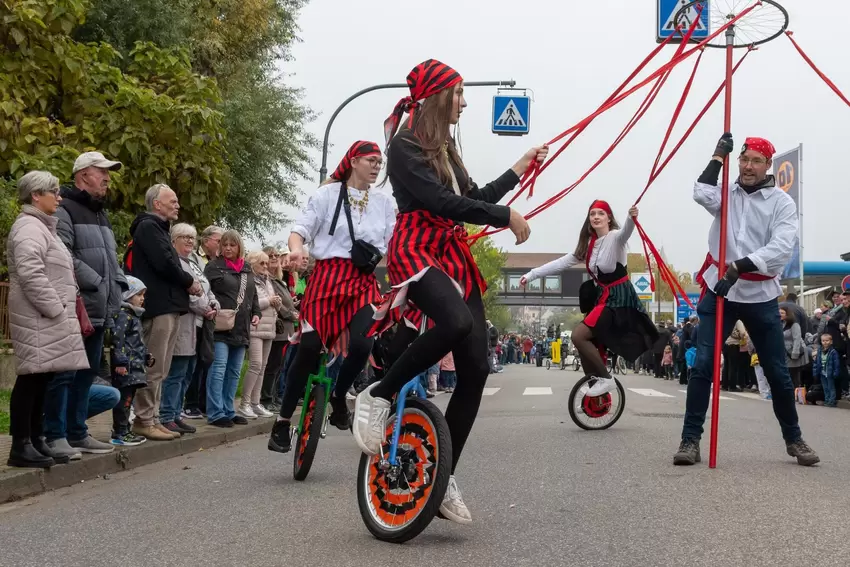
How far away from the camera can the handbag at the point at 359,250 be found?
21.4ft

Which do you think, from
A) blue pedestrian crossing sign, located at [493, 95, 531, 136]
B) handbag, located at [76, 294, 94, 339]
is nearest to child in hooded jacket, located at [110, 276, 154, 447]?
handbag, located at [76, 294, 94, 339]

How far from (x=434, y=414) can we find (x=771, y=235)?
11.4 feet

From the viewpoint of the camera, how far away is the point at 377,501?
4.47 m

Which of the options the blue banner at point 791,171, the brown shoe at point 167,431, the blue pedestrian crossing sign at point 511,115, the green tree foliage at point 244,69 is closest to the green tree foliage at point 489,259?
the blue banner at point 791,171

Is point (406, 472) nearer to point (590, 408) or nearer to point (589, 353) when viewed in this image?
point (589, 353)

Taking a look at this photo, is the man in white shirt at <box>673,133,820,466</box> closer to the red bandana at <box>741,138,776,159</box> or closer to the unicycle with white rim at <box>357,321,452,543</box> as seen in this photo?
the red bandana at <box>741,138,776,159</box>

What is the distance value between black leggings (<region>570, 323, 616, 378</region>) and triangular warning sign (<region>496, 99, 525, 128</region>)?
12.6 metres

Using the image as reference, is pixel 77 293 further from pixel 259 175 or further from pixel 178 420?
pixel 259 175

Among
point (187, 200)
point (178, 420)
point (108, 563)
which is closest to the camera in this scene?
point (108, 563)

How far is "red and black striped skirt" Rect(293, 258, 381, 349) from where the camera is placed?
21.3 feet

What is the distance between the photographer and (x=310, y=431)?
628cm

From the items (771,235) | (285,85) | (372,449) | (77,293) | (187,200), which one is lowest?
(372,449)

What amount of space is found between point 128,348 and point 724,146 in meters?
4.33

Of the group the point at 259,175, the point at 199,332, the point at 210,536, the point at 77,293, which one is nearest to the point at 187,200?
the point at 259,175
